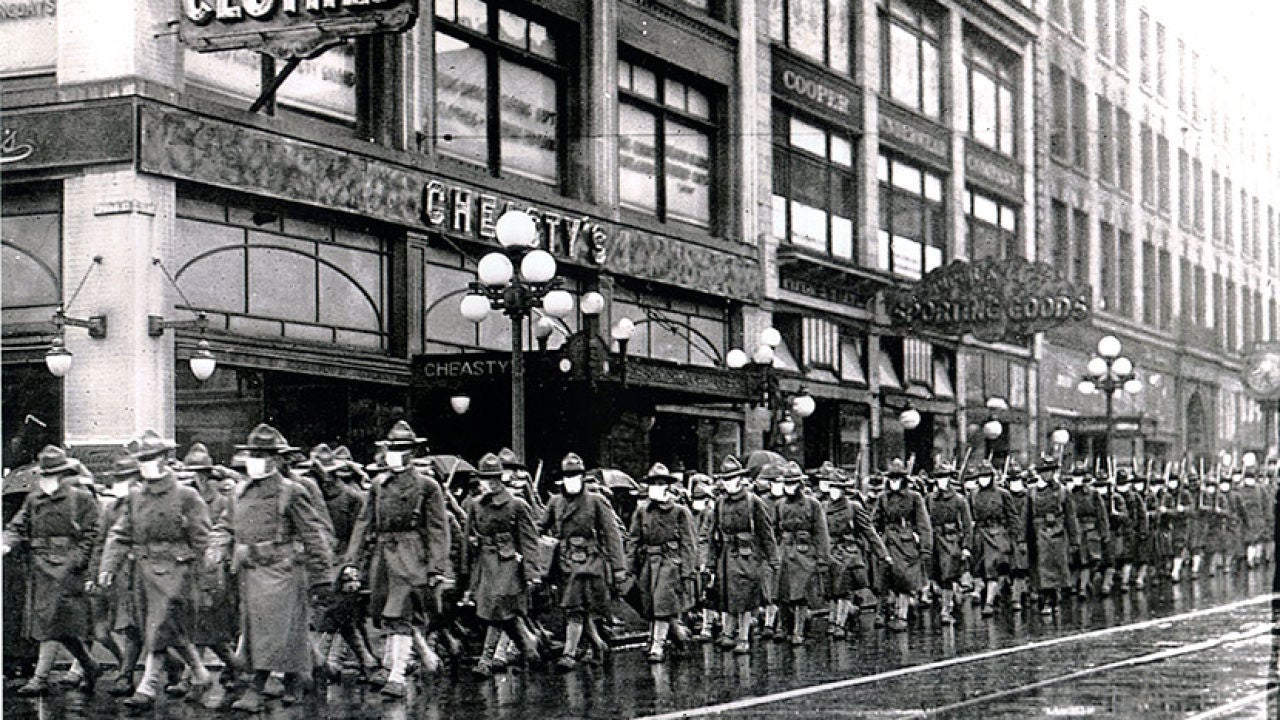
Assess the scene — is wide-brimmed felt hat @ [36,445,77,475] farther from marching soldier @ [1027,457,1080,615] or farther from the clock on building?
the clock on building

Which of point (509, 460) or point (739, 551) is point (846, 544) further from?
point (509, 460)

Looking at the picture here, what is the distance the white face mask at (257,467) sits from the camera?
14375mm

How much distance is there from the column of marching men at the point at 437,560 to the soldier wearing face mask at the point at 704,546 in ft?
0.17

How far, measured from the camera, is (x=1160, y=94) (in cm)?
4988

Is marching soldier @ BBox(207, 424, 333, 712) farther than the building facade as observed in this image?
No

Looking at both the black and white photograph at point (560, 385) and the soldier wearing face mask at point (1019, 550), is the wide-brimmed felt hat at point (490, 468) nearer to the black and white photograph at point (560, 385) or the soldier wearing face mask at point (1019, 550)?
the black and white photograph at point (560, 385)

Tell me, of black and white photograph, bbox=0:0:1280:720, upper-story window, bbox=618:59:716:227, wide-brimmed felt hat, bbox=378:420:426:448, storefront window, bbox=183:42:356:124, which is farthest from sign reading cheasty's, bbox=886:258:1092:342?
wide-brimmed felt hat, bbox=378:420:426:448

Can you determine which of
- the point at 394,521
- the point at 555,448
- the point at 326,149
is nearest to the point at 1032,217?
the point at 555,448

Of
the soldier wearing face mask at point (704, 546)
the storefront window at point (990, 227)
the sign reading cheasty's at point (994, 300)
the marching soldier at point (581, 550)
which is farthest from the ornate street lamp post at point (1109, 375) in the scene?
the marching soldier at point (581, 550)

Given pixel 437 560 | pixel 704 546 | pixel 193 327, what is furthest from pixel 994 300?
pixel 437 560

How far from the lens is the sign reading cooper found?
64.5 feet

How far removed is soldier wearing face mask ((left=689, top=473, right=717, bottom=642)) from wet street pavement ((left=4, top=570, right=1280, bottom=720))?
1.15 meters

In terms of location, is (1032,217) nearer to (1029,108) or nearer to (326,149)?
(1029,108)

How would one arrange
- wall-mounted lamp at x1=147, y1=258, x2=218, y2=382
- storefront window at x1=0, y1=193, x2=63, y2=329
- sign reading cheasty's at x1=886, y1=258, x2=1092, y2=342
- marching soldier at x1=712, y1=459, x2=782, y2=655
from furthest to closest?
sign reading cheasty's at x1=886, y1=258, x2=1092, y2=342 → storefront window at x1=0, y1=193, x2=63, y2=329 → wall-mounted lamp at x1=147, y1=258, x2=218, y2=382 → marching soldier at x1=712, y1=459, x2=782, y2=655
